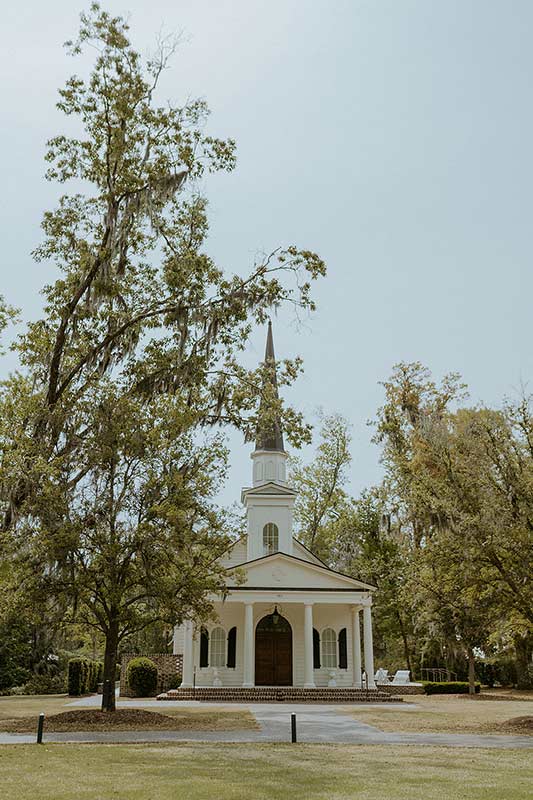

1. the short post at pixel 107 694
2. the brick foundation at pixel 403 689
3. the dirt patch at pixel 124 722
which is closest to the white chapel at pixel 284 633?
the brick foundation at pixel 403 689

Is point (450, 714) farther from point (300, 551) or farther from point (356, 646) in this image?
point (300, 551)

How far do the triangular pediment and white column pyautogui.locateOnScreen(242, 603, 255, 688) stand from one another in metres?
1.26

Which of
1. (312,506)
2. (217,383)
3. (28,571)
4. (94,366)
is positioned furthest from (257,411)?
(312,506)

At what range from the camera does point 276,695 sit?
26.3 m

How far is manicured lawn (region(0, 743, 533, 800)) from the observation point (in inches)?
310

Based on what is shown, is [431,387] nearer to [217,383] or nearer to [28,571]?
[217,383]

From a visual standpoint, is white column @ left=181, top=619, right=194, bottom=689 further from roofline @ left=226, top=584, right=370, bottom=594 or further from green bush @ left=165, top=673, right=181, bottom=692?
green bush @ left=165, top=673, right=181, bottom=692

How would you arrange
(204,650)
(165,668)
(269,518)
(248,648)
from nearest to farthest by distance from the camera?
1. (248,648)
2. (204,650)
3. (165,668)
4. (269,518)

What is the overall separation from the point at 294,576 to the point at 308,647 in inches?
109

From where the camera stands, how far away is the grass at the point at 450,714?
1612 cm

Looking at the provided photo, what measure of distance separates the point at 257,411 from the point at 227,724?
715cm

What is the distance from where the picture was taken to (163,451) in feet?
60.8

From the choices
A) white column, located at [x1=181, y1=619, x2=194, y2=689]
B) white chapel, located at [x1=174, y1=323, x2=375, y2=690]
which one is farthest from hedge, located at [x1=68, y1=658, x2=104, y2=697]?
white column, located at [x1=181, y1=619, x2=194, y2=689]

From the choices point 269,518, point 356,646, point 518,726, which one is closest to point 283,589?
point 356,646
